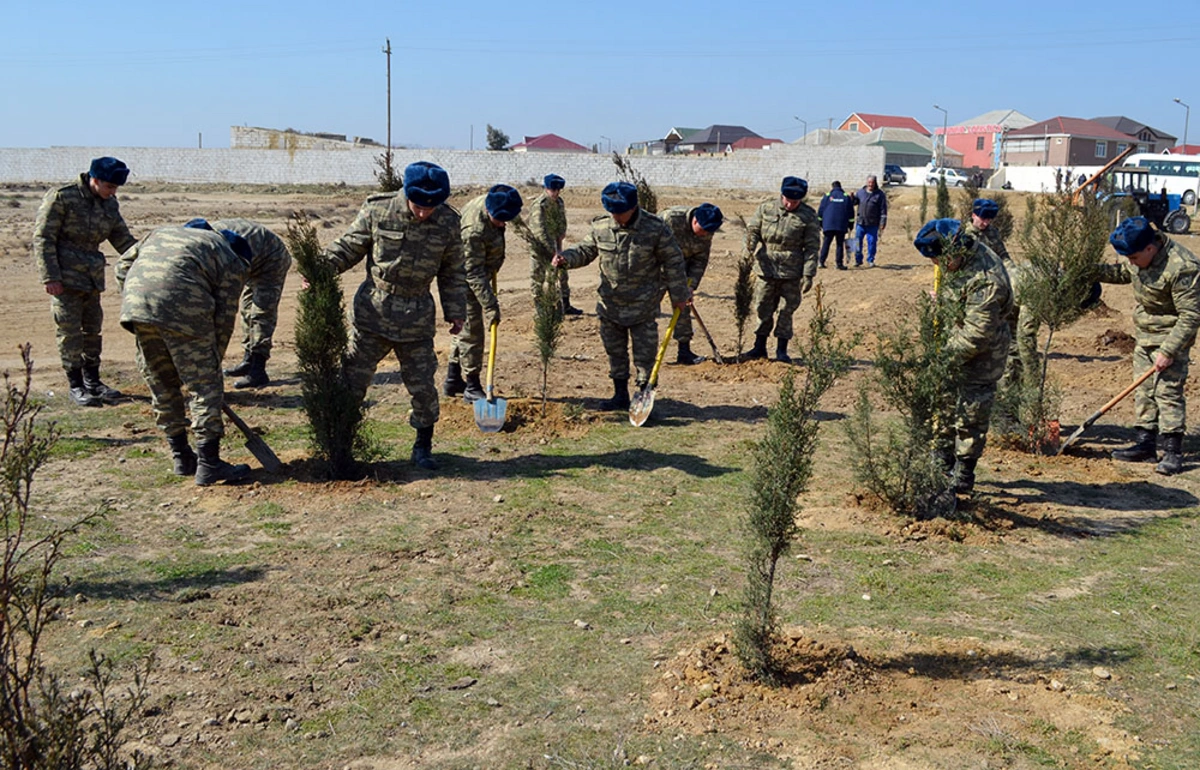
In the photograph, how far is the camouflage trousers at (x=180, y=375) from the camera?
20.6 ft

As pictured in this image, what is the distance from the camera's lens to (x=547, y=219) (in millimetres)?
12844

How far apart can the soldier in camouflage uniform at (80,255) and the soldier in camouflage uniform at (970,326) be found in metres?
6.54

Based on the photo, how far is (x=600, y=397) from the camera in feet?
31.1

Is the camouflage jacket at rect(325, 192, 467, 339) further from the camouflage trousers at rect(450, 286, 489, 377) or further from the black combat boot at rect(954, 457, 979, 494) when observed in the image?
the black combat boot at rect(954, 457, 979, 494)

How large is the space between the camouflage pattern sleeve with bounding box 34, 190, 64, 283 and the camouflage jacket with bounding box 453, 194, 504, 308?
337 cm

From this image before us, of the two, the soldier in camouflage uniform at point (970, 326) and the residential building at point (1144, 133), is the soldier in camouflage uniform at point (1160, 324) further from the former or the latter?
the residential building at point (1144, 133)

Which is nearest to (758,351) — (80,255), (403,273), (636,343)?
(636,343)

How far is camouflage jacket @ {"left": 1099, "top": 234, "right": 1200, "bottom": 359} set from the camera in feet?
22.8

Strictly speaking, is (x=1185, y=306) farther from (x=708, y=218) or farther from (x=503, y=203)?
(x=503, y=203)

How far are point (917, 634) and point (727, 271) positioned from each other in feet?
48.2

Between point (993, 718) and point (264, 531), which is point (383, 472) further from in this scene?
point (993, 718)

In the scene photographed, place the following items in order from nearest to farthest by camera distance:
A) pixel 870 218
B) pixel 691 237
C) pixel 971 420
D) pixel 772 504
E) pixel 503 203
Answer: pixel 772 504, pixel 971 420, pixel 503 203, pixel 691 237, pixel 870 218

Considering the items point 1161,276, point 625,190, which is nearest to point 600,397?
point 625,190

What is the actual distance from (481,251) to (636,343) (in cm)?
157
